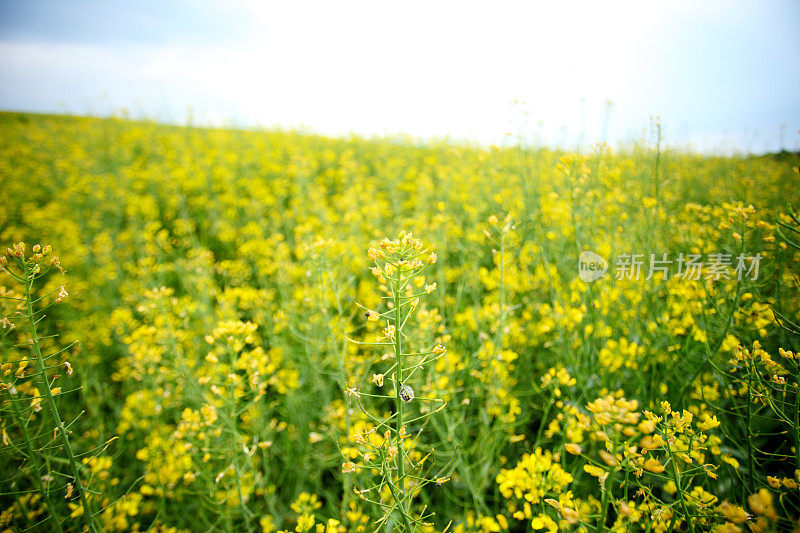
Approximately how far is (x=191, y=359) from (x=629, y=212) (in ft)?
11.9

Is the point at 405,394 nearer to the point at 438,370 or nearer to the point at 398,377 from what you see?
the point at 398,377

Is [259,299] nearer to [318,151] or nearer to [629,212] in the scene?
[629,212]

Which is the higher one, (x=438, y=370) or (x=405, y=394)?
(x=405, y=394)

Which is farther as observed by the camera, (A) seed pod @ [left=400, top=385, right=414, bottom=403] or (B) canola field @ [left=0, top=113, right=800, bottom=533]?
(B) canola field @ [left=0, top=113, right=800, bottom=533]

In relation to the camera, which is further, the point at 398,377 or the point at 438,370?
the point at 438,370

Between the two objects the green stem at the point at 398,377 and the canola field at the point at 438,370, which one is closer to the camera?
the green stem at the point at 398,377

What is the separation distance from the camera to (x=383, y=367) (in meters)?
2.91

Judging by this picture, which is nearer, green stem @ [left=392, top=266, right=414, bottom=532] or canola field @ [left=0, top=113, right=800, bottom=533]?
green stem @ [left=392, top=266, right=414, bottom=532]

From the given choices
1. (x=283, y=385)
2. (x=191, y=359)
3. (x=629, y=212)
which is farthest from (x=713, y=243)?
(x=191, y=359)

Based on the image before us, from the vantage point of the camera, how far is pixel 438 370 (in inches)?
91.7

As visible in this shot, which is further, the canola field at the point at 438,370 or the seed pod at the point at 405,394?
the canola field at the point at 438,370

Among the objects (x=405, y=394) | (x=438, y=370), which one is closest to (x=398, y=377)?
(x=405, y=394)

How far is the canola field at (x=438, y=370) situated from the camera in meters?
1.30

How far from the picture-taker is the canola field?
130 centimetres
